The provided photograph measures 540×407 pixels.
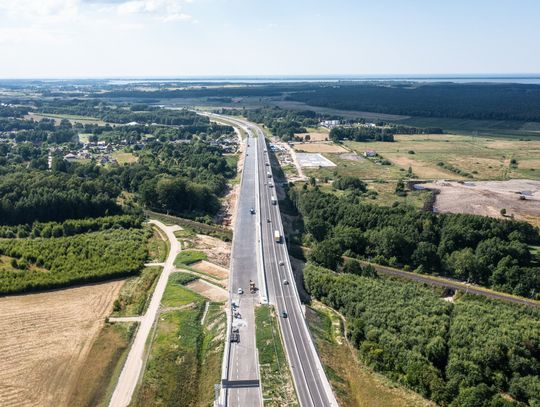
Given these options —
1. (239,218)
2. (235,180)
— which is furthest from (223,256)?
(235,180)

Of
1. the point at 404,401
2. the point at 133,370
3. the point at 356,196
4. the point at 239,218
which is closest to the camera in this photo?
the point at 404,401

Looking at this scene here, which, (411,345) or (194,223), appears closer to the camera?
(411,345)

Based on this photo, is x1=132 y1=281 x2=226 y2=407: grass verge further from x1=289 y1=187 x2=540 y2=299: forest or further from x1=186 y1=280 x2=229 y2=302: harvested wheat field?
x1=289 y1=187 x2=540 y2=299: forest

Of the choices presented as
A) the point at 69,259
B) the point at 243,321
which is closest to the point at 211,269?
the point at 243,321

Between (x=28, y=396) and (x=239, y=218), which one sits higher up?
(x=239, y=218)

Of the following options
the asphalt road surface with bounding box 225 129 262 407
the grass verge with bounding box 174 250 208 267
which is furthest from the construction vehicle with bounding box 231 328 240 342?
the grass verge with bounding box 174 250 208 267

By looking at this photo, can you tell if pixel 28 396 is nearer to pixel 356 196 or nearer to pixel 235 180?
pixel 356 196

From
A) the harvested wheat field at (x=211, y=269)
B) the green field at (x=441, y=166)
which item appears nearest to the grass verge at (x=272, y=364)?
the harvested wheat field at (x=211, y=269)

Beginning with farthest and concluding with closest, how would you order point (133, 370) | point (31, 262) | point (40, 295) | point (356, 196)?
point (356, 196) → point (31, 262) → point (40, 295) → point (133, 370)
